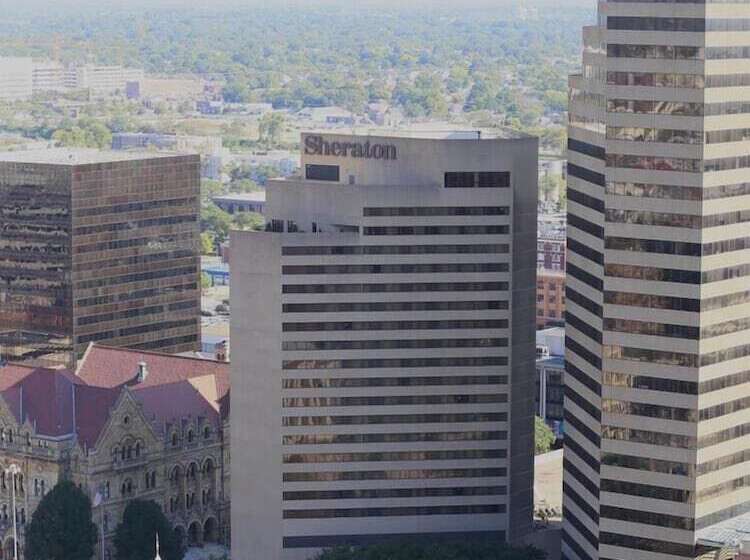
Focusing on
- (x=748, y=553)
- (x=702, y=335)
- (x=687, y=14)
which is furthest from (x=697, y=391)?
(x=687, y=14)

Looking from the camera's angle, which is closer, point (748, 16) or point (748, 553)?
point (748, 553)

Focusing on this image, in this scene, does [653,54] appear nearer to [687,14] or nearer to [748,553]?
[687,14]

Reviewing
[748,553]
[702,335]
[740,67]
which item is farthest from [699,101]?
[748,553]

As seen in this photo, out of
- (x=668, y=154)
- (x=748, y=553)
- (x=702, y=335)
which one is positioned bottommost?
(x=748, y=553)

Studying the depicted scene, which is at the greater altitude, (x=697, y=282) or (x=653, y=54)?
(x=653, y=54)

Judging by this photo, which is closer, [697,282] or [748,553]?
[748,553]

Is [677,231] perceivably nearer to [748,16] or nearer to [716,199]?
[716,199]

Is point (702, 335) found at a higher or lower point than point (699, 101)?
lower
